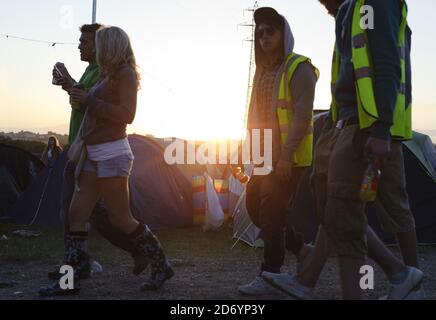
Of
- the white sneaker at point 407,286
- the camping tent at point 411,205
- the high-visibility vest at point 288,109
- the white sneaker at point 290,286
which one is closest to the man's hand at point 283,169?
the high-visibility vest at point 288,109

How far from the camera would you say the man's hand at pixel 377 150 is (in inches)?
114

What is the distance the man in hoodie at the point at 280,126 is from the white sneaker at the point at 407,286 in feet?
3.01

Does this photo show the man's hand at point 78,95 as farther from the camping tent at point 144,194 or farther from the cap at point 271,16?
the camping tent at point 144,194

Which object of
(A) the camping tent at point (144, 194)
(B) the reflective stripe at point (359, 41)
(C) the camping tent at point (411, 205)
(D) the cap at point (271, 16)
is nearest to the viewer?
(B) the reflective stripe at point (359, 41)

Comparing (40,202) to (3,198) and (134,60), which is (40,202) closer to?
(3,198)

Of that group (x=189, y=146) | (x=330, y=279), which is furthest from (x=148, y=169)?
(x=330, y=279)

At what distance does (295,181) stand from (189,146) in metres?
6.14

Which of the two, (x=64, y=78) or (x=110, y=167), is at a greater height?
(x=64, y=78)

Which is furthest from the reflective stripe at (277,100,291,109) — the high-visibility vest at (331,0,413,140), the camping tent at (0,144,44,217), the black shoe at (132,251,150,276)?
the camping tent at (0,144,44,217)

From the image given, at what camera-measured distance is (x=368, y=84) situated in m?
2.96

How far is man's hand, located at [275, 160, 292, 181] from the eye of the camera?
422 cm

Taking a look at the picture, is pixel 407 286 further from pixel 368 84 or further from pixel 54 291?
pixel 54 291

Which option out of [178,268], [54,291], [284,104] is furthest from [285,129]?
[178,268]

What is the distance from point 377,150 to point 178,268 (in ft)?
10.6
